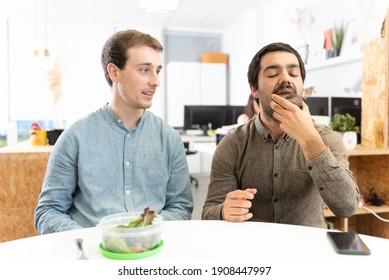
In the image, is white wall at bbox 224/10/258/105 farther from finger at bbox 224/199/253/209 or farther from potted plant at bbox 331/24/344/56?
finger at bbox 224/199/253/209

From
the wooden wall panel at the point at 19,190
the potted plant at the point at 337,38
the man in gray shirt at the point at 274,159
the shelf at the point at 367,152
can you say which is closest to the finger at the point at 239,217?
the man in gray shirt at the point at 274,159

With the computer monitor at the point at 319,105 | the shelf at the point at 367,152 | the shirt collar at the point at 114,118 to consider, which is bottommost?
the shelf at the point at 367,152

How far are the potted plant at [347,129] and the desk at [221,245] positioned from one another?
1.57 metres

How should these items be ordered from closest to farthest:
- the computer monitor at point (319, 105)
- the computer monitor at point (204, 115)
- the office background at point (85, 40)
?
1. the computer monitor at point (319, 105)
2. the computer monitor at point (204, 115)
3. the office background at point (85, 40)

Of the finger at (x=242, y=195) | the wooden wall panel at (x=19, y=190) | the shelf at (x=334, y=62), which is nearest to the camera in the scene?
the finger at (x=242, y=195)

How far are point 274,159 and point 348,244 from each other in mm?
610

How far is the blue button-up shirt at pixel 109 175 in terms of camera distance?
4.62ft

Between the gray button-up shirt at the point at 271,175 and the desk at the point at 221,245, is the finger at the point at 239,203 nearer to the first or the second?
the desk at the point at 221,245

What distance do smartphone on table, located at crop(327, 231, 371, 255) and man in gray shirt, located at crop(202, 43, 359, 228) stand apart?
0.31m

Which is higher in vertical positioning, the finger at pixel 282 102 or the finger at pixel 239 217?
the finger at pixel 282 102

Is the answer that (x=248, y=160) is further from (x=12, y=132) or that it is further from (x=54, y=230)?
(x=12, y=132)

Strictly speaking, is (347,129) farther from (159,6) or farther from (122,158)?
(159,6)

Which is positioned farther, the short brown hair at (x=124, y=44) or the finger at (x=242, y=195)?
the short brown hair at (x=124, y=44)

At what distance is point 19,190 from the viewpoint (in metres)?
2.38
